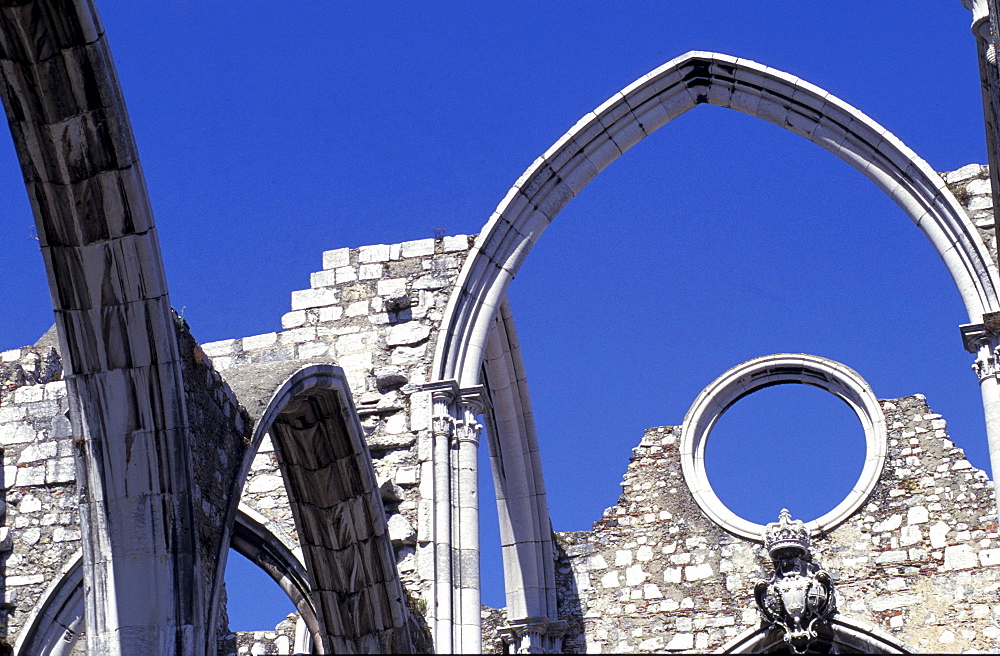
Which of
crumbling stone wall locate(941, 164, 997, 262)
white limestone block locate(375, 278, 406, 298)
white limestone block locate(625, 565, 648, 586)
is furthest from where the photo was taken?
white limestone block locate(625, 565, 648, 586)

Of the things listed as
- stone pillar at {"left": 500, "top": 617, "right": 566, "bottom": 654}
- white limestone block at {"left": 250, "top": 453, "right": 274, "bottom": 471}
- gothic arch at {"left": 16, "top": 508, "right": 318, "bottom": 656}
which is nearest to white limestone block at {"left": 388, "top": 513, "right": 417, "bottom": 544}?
gothic arch at {"left": 16, "top": 508, "right": 318, "bottom": 656}

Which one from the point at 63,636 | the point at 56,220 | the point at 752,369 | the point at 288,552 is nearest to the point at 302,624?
the point at 288,552

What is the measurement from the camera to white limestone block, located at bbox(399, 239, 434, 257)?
10.4m

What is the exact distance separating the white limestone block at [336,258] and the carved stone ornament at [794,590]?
3.98 metres

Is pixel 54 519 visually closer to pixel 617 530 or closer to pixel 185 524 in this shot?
pixel 185 524

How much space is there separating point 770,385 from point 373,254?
13.1 ft

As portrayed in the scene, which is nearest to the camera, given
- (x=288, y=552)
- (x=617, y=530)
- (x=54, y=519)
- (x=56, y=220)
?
(x=56, y=220)

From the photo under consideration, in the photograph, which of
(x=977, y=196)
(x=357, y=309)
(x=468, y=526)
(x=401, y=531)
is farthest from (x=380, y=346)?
(x=977, y=196)

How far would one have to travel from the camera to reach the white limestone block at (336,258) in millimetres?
10672

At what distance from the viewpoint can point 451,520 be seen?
9.24 m

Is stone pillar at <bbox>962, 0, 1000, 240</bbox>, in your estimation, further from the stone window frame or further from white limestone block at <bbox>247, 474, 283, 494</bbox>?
white limestone block at <bbox>247, 474, 283, 494</bbox>

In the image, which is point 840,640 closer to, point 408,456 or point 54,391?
point 408,456

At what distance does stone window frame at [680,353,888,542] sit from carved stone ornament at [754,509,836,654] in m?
0.38

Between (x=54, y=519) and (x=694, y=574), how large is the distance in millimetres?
5308
